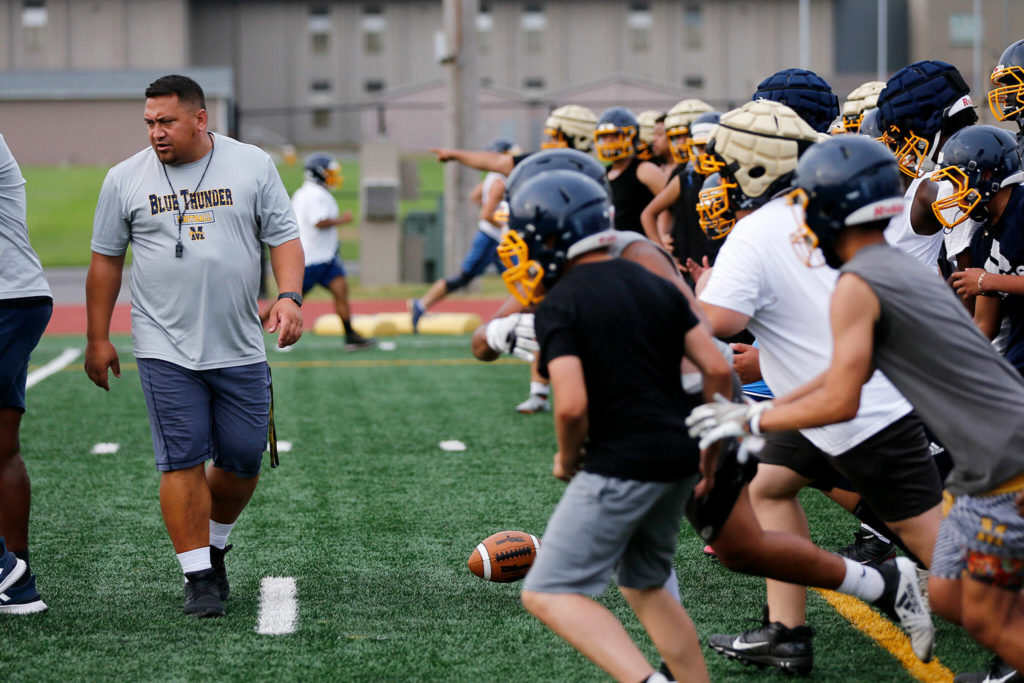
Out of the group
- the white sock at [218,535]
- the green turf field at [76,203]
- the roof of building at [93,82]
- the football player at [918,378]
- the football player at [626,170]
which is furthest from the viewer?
the roof of building at [93,82]

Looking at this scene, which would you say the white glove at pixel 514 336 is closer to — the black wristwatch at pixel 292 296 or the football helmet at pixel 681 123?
the black wristwatch at pixel 292 296

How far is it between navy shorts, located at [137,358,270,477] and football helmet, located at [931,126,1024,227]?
9.40 feet

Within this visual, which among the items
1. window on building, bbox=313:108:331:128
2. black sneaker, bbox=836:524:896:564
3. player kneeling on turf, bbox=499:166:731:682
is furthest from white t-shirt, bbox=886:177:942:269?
window on building, bbox=313:108:331:128

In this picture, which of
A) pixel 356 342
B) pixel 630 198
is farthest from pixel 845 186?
pixel 356 342

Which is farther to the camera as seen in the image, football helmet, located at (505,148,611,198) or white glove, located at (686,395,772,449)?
football helmet, located at (505,148,611,198)

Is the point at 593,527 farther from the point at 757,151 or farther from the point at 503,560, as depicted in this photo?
the point at 503,560

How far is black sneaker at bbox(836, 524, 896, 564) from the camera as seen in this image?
528 centimetres

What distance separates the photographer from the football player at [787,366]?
3648mm

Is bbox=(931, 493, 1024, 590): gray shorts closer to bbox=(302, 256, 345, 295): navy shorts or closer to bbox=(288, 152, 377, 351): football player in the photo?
bbox=(288, 152, 377, 351): football player

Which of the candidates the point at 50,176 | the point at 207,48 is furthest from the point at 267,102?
the point at 50,176

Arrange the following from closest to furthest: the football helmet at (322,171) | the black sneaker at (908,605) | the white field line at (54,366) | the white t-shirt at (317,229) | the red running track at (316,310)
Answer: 1. the black sneaker at (908,605)
2. the white field line at (54,366)
3. the white t-shirt at (317,229)
4. the football helmet at (322,171)
5. the red running track at (316,310)

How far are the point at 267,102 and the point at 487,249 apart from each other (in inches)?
2047

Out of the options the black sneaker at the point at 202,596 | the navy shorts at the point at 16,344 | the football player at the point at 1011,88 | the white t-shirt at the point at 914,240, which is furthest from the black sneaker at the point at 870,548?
the navy shorts at the point at 16,344

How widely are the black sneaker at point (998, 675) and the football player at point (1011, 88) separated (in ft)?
7.64
